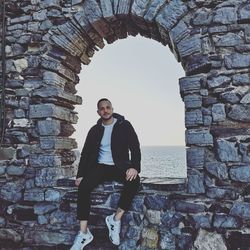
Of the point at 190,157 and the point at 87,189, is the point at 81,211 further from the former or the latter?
the point at 190,157

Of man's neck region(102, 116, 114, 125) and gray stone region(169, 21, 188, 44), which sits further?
man's neck region(102, 116, 114, 125)

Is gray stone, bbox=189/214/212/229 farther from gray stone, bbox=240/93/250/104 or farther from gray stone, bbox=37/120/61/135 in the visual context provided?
gray stone, bbox=37/120/61/135

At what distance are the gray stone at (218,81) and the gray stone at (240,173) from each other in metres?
0.92

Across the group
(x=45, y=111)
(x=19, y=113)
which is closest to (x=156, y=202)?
(x=45, y=111)

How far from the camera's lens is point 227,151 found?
3207 millimetres

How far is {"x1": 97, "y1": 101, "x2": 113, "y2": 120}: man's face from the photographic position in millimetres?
3571

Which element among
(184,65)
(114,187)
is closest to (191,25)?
(184,65)

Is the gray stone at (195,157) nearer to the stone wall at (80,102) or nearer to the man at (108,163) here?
the stone wall at (80,102)

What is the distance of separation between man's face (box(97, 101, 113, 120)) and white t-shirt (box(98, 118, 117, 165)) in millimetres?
149

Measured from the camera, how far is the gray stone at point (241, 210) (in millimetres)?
3086

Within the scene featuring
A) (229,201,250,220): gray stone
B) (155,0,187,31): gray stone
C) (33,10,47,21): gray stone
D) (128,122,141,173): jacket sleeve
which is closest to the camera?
(229,201,250,220): gray stone

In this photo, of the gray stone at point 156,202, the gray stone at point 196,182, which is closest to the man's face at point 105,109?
the gray stone at point 156,202

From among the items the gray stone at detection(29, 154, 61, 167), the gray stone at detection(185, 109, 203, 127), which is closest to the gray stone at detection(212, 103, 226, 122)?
the gray stone at detection(185, 109, 203, 127)

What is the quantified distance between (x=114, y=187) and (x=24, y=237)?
1317mm
